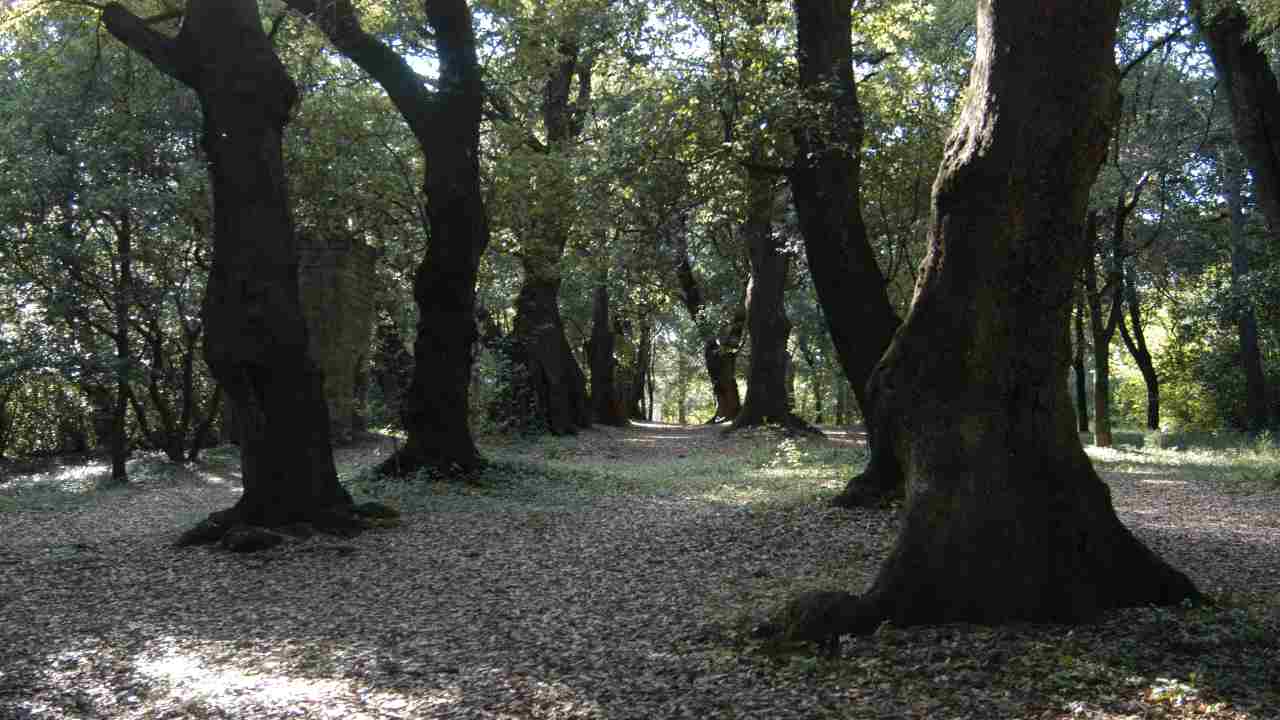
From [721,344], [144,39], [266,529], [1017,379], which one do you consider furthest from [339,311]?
[1017,379]

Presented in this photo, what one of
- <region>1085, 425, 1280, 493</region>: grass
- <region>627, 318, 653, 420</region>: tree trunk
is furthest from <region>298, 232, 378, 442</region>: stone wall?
<region>627, 318, 653, 420</region>: tree trunk

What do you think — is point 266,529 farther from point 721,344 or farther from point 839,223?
point 721,344

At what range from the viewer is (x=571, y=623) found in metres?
6.27

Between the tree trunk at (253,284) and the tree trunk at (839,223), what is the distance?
5059 millimetres

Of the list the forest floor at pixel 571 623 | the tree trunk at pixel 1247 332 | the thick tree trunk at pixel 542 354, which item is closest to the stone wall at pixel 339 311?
the thick tree trunk at pixel 542 354

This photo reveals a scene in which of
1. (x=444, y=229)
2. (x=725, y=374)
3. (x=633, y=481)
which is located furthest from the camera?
(x=725, y=374)

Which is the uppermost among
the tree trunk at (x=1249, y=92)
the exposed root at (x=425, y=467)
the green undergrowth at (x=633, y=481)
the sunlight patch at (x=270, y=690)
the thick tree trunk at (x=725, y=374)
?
the tree trunk at (x=1249, y=92)

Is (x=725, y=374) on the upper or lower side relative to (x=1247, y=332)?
lower

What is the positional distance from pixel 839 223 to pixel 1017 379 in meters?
4.94

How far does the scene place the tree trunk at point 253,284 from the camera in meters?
9.24

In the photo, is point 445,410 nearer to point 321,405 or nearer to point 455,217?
point 455,217

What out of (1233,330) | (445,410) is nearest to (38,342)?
(445,410)

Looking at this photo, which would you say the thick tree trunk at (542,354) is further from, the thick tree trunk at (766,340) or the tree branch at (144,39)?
the tree branch at (144,39)

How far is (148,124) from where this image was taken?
1583 cm
